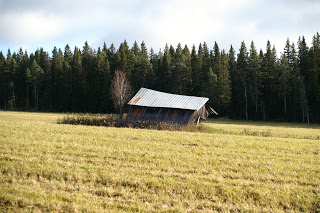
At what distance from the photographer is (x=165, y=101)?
3441cm

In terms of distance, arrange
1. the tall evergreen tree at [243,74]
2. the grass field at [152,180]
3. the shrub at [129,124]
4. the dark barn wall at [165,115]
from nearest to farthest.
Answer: the grass field at [152,180] < the shrub at [129,124] < the dark barn wall at [165,115] < the tall evergreen tree at [243,74]

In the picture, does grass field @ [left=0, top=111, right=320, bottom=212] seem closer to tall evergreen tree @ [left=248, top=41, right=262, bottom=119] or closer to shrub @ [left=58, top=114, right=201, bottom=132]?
shrub @ [left=58, top=114, right=201, bottom=132]

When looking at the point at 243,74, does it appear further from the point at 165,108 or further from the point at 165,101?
the point at 165,108

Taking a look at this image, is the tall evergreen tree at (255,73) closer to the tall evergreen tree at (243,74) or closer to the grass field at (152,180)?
the tall evergreen tree at (243,74)

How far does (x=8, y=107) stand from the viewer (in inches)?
3374

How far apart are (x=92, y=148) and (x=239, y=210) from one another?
297 inches

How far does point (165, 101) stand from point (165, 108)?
1.34 m

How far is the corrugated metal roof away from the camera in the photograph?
108 ft

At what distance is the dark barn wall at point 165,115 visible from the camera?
32.8 m

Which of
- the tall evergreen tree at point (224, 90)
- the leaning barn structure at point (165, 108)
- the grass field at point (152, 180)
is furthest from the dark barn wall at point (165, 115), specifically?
the tall evergreen tree at point (224, 90)

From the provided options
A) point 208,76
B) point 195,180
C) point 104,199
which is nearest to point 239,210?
point 195,180

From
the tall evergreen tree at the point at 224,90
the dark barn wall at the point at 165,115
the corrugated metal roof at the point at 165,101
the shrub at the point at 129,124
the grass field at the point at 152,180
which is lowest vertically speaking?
the grass field at the point at 152,180

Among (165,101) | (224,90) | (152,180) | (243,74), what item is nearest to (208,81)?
(224,90)

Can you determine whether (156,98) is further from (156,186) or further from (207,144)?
(156,186)
